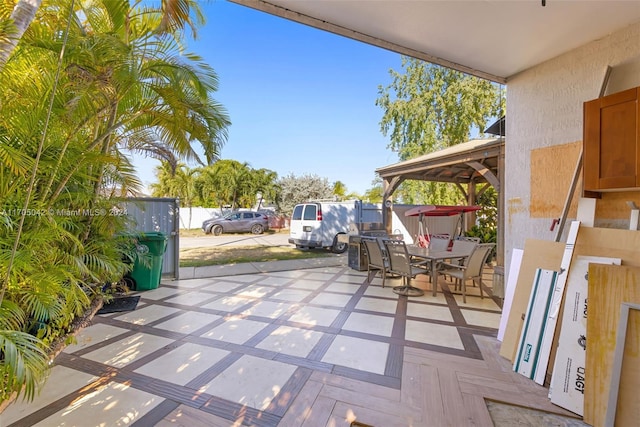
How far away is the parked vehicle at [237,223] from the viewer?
14475 mm

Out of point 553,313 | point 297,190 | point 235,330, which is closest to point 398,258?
point 553,313

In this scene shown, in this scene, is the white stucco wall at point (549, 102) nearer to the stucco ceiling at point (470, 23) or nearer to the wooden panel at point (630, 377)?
the stucco ceiling at point (470, 23)

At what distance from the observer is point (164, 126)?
331cm

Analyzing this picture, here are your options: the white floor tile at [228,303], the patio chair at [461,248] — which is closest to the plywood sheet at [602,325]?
the patio chair at [461,248]

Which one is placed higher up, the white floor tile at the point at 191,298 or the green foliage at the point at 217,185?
the green foliage at the point at 217,185

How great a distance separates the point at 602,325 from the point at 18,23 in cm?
433

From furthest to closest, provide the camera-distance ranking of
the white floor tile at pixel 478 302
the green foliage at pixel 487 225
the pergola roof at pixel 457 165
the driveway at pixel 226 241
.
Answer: the driveway at pixel 226 241 → the green foliage at pixel 487 225 → the pergola roof at pixel 457 165 → the white floor tile at pixel 478 302

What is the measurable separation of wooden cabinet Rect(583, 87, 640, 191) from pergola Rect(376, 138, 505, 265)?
2.77 meters

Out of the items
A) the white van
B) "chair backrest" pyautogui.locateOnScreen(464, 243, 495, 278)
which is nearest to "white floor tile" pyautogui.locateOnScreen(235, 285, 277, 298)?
"chair backrest" pyautogui.locateOnScreen(464, 243, 495, 278)

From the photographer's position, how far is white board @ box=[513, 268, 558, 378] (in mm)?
2298

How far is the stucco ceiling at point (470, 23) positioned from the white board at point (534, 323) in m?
2.23

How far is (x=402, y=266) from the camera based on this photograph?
4.62 metres

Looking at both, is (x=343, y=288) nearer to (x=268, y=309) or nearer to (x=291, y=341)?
(x=268, y=309)

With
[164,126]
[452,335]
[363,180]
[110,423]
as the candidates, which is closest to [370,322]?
[452,335]
